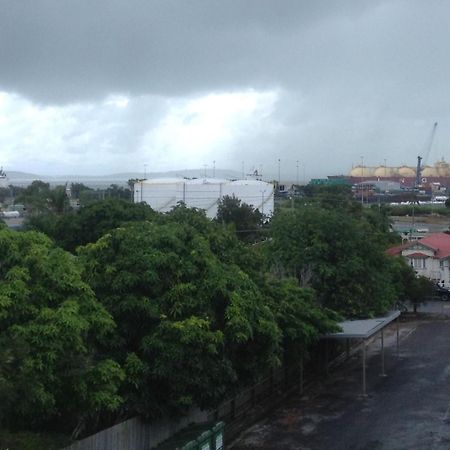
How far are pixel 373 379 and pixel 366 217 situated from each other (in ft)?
109

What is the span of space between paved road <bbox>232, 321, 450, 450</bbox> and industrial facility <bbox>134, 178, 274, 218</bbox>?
55.1 metres

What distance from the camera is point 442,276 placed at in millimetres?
55156

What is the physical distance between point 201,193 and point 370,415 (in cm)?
6617

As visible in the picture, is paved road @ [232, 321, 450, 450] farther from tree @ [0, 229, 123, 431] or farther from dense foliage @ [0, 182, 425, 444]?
tree @ [0, 229, 123, 431]

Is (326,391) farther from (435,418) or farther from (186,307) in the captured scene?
(186,307)

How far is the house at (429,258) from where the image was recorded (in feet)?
179

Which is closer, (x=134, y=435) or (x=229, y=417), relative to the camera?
(x=134, y=435)

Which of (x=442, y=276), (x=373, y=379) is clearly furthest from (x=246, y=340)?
(x=442, y=276)

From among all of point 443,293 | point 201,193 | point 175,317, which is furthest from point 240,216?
point 175,317

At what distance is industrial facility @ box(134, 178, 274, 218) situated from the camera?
8581 cm

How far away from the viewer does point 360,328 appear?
26.0 meters

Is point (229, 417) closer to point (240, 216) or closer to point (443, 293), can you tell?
point (443, 293)

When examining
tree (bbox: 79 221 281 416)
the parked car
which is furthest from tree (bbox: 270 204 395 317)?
the parked car

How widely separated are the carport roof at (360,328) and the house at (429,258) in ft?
84.2
